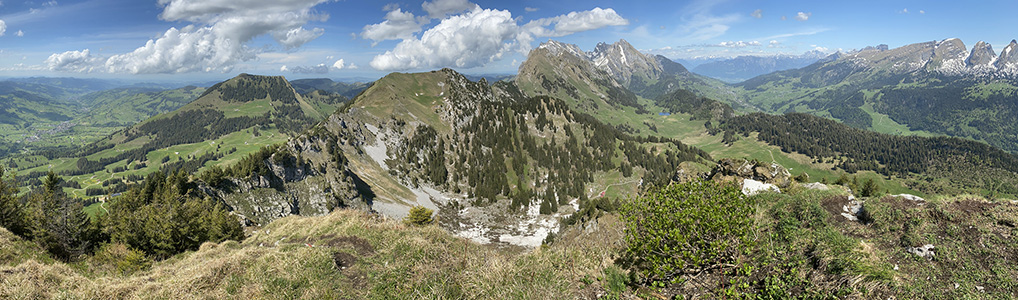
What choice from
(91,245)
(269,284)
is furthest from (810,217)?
(91,245)

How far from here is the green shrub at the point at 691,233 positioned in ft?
38.5

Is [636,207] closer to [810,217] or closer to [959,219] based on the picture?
[810,217]

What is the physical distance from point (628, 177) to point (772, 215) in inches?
5996

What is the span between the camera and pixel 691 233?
1210cm

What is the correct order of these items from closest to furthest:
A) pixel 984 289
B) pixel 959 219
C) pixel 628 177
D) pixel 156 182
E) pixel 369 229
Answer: pixel 984 289
pixel 959 219
pixel 369 229
pixel 156 182
pixel 628 177

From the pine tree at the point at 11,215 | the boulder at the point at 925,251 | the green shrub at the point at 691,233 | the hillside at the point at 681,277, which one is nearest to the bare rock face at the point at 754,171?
the hillside at the point at 681,277

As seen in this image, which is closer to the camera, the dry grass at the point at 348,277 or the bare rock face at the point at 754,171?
the dry grass at the point at 348,277

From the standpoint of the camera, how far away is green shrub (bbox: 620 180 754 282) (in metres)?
11.8

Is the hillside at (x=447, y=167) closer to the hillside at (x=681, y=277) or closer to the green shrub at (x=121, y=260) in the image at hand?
the green shrub at (x=121, y=260)

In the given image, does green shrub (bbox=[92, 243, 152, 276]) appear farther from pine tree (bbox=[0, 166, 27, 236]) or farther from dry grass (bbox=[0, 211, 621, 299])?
pine tree (bbox=[0, 166, 27, 236])

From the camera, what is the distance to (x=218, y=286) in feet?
51.6

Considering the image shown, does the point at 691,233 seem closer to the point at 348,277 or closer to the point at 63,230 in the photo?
the point at 348,277

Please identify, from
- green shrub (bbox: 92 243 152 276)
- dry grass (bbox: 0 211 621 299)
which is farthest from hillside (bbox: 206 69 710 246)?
dry grass (bbox: 0 211 621 299)

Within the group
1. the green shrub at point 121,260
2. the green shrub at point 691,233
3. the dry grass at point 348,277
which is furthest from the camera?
the green shrub at point 121,260
